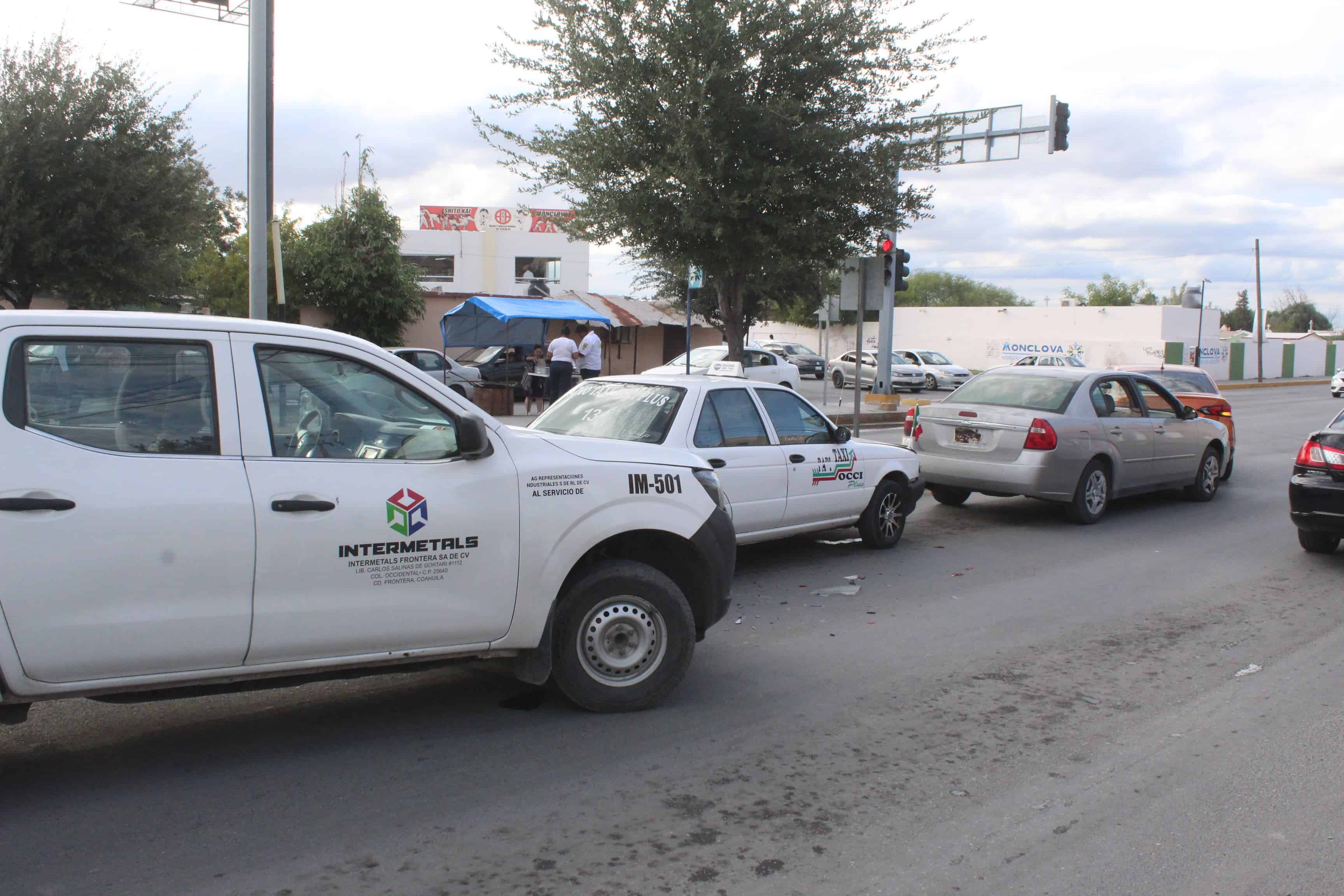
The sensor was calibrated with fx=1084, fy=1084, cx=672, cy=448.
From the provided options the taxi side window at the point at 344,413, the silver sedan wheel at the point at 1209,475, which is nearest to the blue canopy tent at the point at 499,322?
the silver sedan wheel at the point at 1209,475

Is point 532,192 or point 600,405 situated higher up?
point 532,192

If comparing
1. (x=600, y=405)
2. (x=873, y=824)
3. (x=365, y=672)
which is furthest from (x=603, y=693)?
(x=600, y=405)

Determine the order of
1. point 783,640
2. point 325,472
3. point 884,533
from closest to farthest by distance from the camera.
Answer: point 325,472
point 783,640
point 884,533

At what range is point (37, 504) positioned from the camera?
3.82 m

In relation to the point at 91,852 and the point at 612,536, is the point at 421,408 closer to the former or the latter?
the point at 612,536

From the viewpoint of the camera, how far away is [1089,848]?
394 cm

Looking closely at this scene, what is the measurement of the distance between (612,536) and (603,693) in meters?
0.76

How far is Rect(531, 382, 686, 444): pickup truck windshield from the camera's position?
311 inches

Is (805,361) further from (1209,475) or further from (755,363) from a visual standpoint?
(1209,475)

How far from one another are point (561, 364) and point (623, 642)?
1599 centimetres

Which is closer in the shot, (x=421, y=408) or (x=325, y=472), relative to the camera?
(x=325, y=472)

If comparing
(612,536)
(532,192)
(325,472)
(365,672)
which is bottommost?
(365,672)

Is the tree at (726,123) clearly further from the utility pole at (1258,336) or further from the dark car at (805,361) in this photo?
the utility pole at (1258,336)

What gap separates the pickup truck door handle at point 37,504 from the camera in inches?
149
